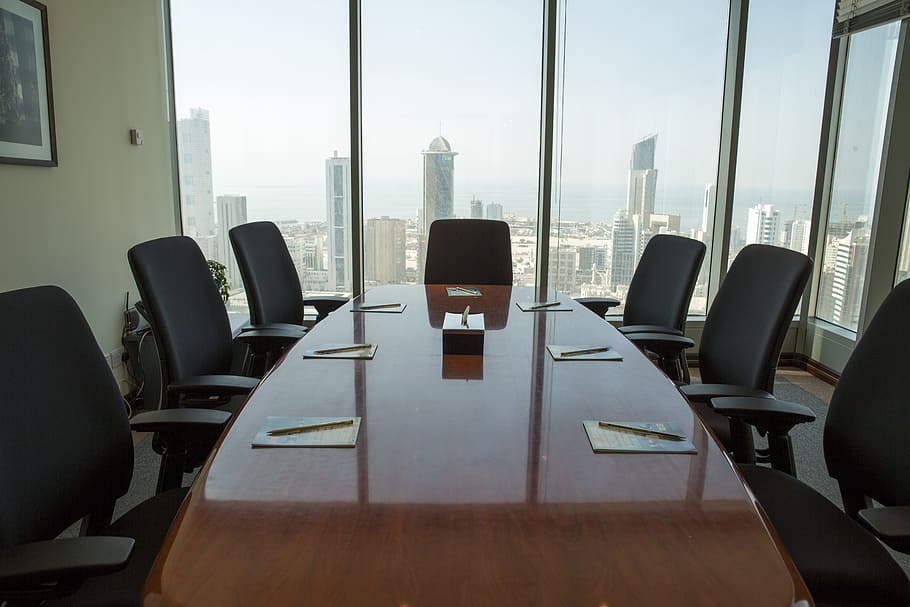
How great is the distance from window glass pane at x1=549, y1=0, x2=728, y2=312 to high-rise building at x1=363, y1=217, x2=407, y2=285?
3.48 ft

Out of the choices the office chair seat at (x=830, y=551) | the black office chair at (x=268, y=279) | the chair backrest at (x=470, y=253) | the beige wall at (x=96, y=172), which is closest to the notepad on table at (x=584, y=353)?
the office chair seat at (x=830, y=551)

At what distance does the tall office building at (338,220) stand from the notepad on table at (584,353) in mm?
2738

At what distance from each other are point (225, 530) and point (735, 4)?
15.3 feet

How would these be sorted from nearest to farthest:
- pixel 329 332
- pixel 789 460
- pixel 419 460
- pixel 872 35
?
pixel 419 460 < pixel 789 460 < pixel 329 332 < pixel 872 35

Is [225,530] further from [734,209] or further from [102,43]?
[734,209]

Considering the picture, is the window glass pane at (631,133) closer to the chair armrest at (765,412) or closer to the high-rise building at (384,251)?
the high-rise building at (384,251)

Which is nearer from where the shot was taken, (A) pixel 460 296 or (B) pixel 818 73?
(A) pixel 460 296

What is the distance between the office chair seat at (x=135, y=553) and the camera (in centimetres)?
125

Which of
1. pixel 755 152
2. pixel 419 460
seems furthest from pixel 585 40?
pixel 419 460

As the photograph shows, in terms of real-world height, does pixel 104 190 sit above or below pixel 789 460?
above

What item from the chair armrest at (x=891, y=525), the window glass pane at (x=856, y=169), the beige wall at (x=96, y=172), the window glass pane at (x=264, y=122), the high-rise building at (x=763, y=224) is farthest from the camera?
the high-rise building at (x=763, y=224)

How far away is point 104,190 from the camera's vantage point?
3.54 meters

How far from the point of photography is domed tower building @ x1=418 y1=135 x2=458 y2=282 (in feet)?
14.9

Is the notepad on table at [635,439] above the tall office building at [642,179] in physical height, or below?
below
